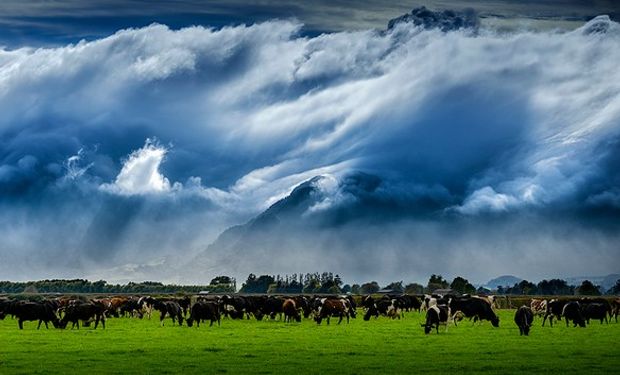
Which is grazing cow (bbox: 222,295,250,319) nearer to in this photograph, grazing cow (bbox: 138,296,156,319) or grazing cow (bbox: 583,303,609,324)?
grazing cow (bbox: 138,296,156,319)

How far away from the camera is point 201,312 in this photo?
199 feet

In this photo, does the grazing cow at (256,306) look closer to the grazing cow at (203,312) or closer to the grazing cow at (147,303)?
the grazing cow at (147,303)

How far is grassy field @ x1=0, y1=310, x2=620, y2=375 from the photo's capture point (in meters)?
30.6

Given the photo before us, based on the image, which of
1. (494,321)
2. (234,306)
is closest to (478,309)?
(494,321)

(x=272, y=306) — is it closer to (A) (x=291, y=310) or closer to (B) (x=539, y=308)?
(A) (x=291, y=310)

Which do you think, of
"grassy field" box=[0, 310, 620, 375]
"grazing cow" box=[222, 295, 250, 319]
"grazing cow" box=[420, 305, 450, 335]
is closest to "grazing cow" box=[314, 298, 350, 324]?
"grazing cow" box=[222, 295, 250, 319]

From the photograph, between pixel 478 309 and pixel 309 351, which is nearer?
pixel 309 351

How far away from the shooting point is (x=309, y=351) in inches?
1447

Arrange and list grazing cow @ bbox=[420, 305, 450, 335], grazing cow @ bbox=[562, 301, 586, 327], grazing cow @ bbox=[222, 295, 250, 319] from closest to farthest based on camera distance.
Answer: grazing cow @ bbox=[420, 305, 450, 335] → grazing cow @ bbox=[562, 301, 586, 327] → grazing cow @ bbox=[222, 295, 250, 319]

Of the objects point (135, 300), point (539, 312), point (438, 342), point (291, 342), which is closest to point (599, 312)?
point (539, 312)

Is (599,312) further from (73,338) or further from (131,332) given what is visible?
(73,338)

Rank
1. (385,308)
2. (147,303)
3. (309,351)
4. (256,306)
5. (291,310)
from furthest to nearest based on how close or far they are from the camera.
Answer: (147,303) < (385,308) < (256,306) < (291,310) < (309,351)

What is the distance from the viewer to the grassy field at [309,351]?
3056 cm

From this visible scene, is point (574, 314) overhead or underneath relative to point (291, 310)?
underneath
